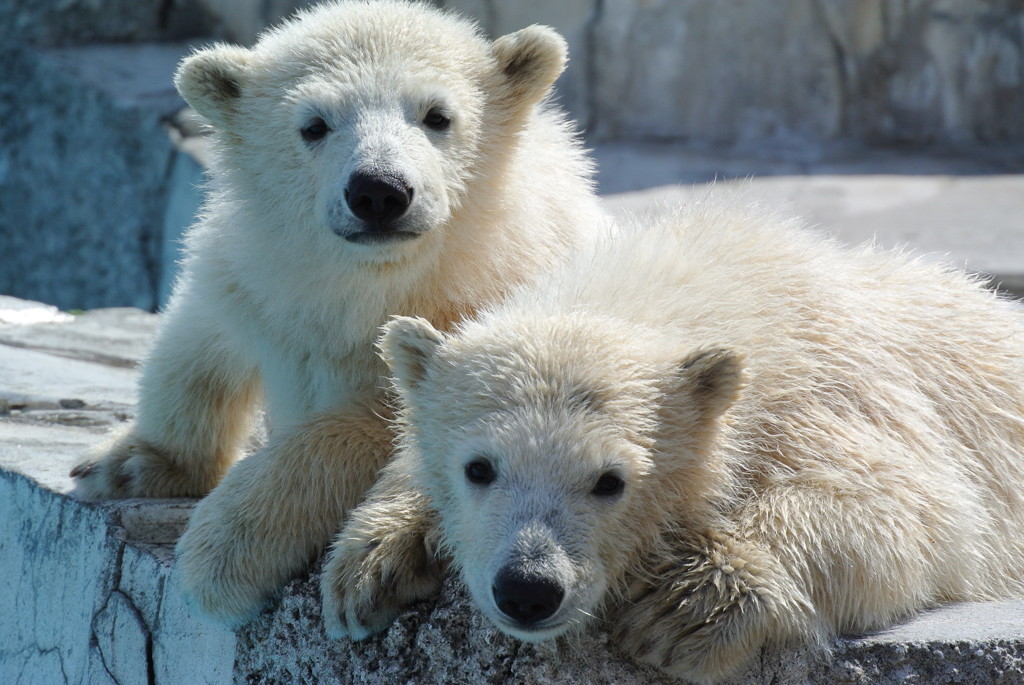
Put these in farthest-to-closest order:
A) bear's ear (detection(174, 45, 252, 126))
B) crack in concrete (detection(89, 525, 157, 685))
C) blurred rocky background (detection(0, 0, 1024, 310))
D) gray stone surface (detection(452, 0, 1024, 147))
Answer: gray stone surface (detection(452, 0, 1024, 147))
blurred rocky background (detection(0, 0, 1024, 310))
bear's ear (detection(174, 45, 252, 126))
crack in concrete (detection(89, 525, 157, 685))

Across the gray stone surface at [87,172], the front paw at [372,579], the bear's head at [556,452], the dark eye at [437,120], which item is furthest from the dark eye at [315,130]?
the gray stone surface at [87,172]

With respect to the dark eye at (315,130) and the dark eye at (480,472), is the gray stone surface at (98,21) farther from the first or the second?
the dark eye at (480,472)

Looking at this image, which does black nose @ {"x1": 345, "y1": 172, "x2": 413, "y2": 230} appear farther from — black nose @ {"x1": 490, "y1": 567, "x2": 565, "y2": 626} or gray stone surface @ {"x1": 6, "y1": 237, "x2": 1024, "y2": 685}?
black nose @ {"x1": 490, "y1": 567, "x2": 565, "y2": 626}

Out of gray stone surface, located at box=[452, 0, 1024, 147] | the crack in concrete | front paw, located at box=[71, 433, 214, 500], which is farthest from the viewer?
gray stone surface, located at box=[452, 0, 1024, 147]

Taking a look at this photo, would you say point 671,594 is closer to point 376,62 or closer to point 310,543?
point 310,543

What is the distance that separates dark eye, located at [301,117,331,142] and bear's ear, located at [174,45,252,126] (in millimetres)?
355

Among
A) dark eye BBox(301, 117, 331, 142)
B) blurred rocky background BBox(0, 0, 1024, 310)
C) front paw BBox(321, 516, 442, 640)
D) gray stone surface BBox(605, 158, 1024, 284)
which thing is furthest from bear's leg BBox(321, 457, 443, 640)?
blurred rocky background BBox(0, 0, 1024, 310)

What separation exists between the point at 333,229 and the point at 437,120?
50 centimetres

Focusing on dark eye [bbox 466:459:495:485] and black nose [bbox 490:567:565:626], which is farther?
dark eye [bbox 466:459:495:485]

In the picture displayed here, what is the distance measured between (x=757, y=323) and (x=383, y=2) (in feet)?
5.91

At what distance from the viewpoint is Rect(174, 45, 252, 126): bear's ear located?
3799 mm

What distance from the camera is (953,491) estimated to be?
118 inches

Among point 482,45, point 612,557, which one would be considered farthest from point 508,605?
point 482,45

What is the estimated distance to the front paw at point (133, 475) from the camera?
13.3ft
